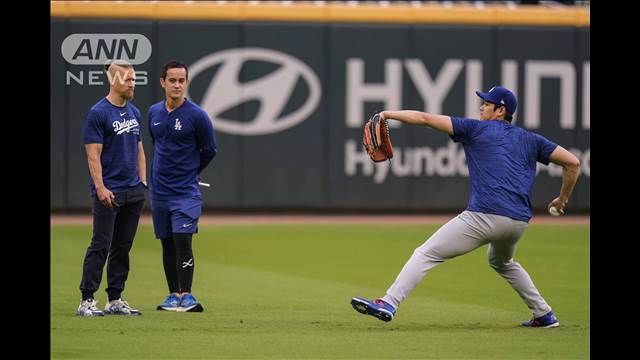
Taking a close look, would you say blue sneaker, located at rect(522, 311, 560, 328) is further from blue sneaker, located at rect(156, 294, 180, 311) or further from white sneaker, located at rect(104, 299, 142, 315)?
white sneaker, located at rect(104, 299, 142, 315)

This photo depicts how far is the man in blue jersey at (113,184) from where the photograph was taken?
31.9 feet

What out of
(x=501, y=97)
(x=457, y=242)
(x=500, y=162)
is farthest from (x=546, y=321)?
(x=501, y=97)

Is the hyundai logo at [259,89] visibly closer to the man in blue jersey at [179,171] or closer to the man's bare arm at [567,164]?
the man in blue jersey at [179,171]

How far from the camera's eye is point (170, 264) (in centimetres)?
1046

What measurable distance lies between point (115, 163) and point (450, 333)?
3002mm

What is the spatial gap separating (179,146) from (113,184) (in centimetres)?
67

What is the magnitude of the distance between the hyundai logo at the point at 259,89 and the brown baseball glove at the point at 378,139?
13333 millimetres

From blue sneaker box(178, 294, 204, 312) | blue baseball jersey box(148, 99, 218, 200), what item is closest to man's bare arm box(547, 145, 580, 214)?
blue baseball jersey box(148, 99, 218, 200)

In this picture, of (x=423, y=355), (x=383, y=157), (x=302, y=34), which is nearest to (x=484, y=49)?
(x=302, y=34)

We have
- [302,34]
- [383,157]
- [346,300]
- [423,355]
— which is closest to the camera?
[423,355]

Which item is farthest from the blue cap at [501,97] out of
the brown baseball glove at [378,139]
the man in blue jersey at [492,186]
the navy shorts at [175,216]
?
the navy shorts at [175,216]

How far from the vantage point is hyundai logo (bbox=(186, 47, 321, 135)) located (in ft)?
74.8

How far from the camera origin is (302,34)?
75.4 feet

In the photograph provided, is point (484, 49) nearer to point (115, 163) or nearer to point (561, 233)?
point (561, 233)
